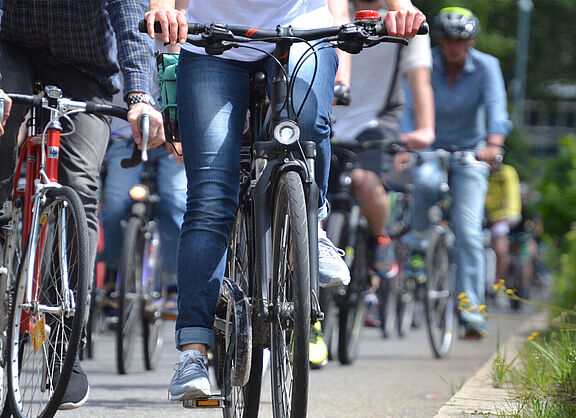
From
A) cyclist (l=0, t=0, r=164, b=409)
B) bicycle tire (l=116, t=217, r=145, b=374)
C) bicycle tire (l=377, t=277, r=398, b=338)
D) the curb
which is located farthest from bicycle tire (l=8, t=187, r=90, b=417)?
bicycle tire (l=377, t=277, r=398, b=338)

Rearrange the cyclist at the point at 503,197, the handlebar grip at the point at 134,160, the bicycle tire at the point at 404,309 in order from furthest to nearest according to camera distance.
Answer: the cyclist at the point at 503,197
the bicycle tire at the point at 404,309
the handlebar grip at the point at 134,160

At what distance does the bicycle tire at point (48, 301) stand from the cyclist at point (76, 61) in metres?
0.28

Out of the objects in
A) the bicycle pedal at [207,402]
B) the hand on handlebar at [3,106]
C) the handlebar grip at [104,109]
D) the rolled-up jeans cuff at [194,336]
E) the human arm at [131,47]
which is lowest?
the bicycle pedal at [207,402]

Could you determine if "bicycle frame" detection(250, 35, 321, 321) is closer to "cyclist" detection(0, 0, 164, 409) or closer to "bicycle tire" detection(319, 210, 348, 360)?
"cyclist" detection(0, 0, 164, 409)

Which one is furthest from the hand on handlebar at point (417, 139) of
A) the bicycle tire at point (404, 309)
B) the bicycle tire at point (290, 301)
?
the bicycle tire at point (290, 301)

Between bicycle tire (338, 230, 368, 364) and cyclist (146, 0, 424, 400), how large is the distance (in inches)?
126

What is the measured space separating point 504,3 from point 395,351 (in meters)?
31.9

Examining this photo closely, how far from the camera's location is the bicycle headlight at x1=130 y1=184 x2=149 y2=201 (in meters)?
6.93

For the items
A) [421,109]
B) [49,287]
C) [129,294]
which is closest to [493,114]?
[421,109]

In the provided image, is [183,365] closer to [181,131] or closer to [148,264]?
[181,131]

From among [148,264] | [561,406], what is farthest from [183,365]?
[148,264]

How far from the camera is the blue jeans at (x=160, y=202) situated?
701cm

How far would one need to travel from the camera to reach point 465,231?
849 cm

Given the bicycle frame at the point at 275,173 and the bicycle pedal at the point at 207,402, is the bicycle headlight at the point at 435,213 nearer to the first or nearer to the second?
the bicycle frame at the point at 275,173
